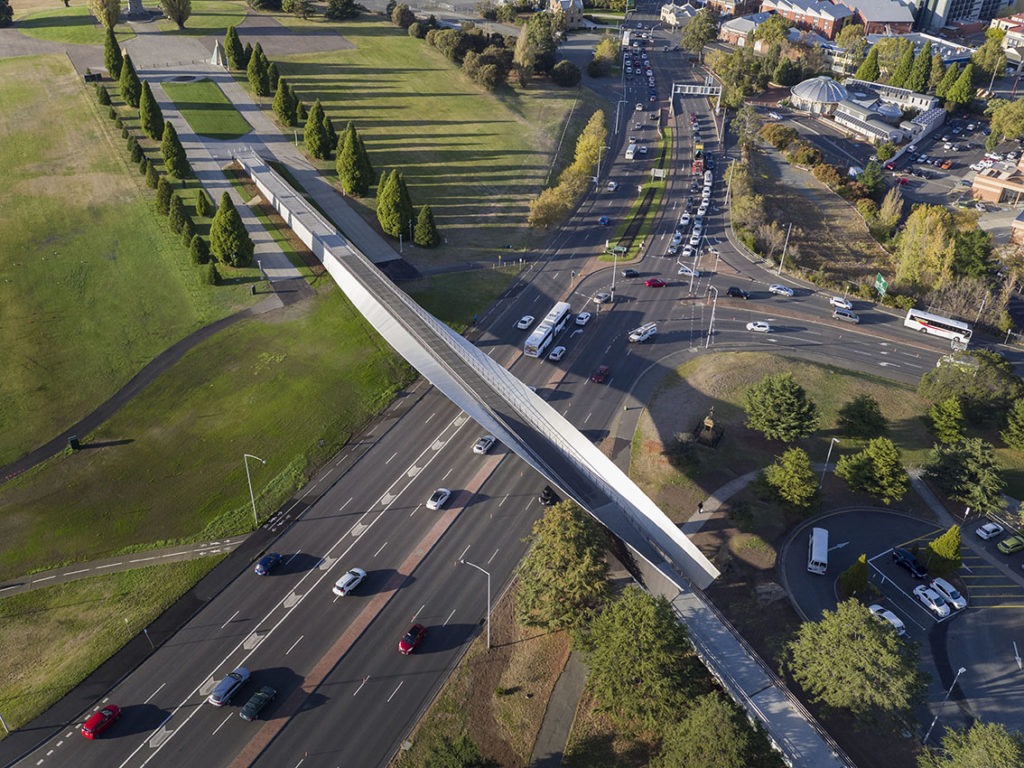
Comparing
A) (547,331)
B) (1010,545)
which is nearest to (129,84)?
(547,331)

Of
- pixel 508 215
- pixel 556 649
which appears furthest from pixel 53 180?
pixel 556 649

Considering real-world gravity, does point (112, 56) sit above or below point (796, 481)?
above

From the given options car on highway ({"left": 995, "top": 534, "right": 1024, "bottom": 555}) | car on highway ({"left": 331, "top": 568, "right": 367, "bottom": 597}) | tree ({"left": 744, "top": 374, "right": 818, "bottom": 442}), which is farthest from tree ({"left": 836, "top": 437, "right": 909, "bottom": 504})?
car on highway ({"left": 331, "top": 568, "right": 367, "bottom": 597})

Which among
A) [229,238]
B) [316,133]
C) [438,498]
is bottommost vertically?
[438,498]

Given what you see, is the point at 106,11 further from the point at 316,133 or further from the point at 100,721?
the point at 100,721

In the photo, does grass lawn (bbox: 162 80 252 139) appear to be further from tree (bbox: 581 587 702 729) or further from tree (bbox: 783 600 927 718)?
tree (bbox: 783 600 927 718)
